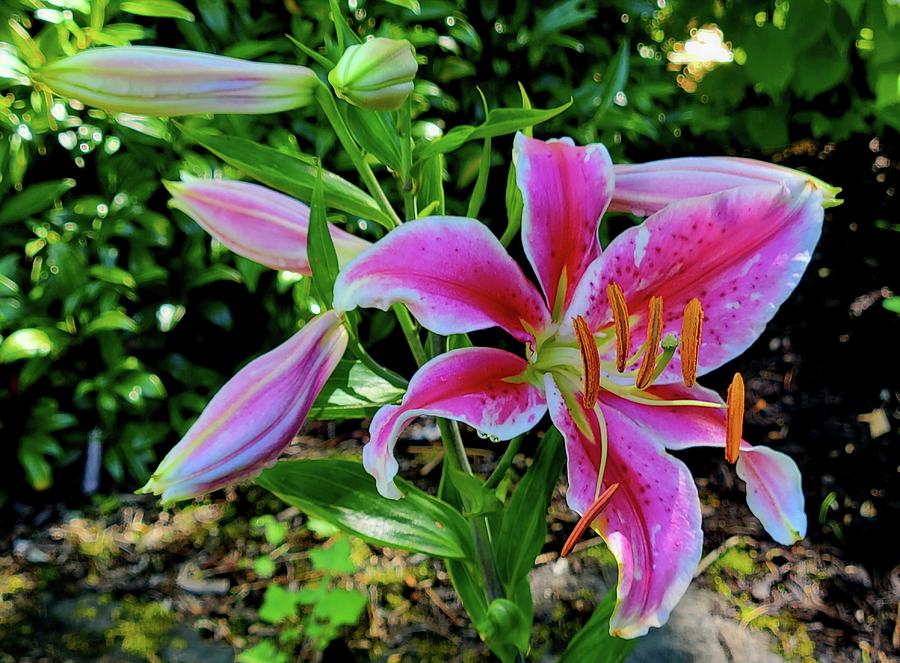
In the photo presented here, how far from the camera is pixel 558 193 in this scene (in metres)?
0.50

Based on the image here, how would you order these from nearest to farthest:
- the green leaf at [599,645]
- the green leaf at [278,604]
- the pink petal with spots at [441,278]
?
the pink petal with spots at [441,278] → the green leaf at [599,645] → the green leaf at [278,604]

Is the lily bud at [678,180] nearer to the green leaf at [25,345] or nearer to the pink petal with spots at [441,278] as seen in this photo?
the pink petal with spots at [441,278]

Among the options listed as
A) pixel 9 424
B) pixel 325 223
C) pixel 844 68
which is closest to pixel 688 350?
pixel 325 223

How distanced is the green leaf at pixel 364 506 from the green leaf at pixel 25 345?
1008 millimetres

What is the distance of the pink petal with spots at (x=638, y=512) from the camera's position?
46 cm

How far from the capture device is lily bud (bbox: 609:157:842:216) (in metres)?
0.53

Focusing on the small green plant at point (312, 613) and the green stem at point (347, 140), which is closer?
the green stem at point (347, 140)

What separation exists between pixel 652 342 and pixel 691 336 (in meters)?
0.02

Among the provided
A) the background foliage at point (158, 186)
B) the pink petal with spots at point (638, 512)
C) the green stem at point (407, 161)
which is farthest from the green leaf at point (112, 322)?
the pink petal with spots at point (638, 512)

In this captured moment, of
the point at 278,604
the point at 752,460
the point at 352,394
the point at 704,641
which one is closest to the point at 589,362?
the point at 752,460

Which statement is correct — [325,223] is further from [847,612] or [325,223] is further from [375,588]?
[847,612]

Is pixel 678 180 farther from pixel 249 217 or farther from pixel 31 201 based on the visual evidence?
pixel 31 201

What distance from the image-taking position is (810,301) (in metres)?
2.08

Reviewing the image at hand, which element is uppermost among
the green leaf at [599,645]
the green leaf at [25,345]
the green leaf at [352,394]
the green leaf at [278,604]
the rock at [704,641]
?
the green leaf at [352,394]
